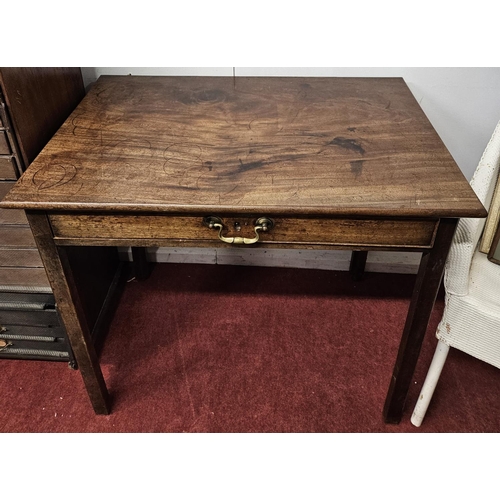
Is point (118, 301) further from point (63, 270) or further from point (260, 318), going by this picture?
point (63, 270)

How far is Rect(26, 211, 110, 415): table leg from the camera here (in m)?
1.02

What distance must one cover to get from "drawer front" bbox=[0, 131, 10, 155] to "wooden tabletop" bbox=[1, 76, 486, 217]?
96 mm

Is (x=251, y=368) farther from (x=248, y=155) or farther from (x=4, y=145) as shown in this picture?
(x=4, y=145)

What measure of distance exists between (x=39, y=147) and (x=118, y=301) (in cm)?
71

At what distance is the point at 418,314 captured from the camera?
44.4 inches

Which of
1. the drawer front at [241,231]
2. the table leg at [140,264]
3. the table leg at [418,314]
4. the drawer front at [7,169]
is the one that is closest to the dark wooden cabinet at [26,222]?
the drawer front at [7,169]

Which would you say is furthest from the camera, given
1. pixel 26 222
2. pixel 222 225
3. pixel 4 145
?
pixel 26 222

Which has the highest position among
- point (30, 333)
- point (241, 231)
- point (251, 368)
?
point (241, 231)

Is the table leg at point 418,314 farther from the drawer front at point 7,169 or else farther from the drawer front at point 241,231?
the drawer front at point 7,169

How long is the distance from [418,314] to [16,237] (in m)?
1.01

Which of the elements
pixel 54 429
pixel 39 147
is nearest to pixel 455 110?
pixel 39 147

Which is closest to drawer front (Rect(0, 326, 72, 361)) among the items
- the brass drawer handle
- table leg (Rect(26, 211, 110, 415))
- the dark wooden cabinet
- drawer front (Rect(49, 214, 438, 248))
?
the dark wooden cabinet

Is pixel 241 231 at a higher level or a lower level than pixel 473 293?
higher

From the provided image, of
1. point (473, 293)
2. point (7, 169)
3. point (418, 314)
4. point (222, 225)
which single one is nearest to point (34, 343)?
point (7, 169)
